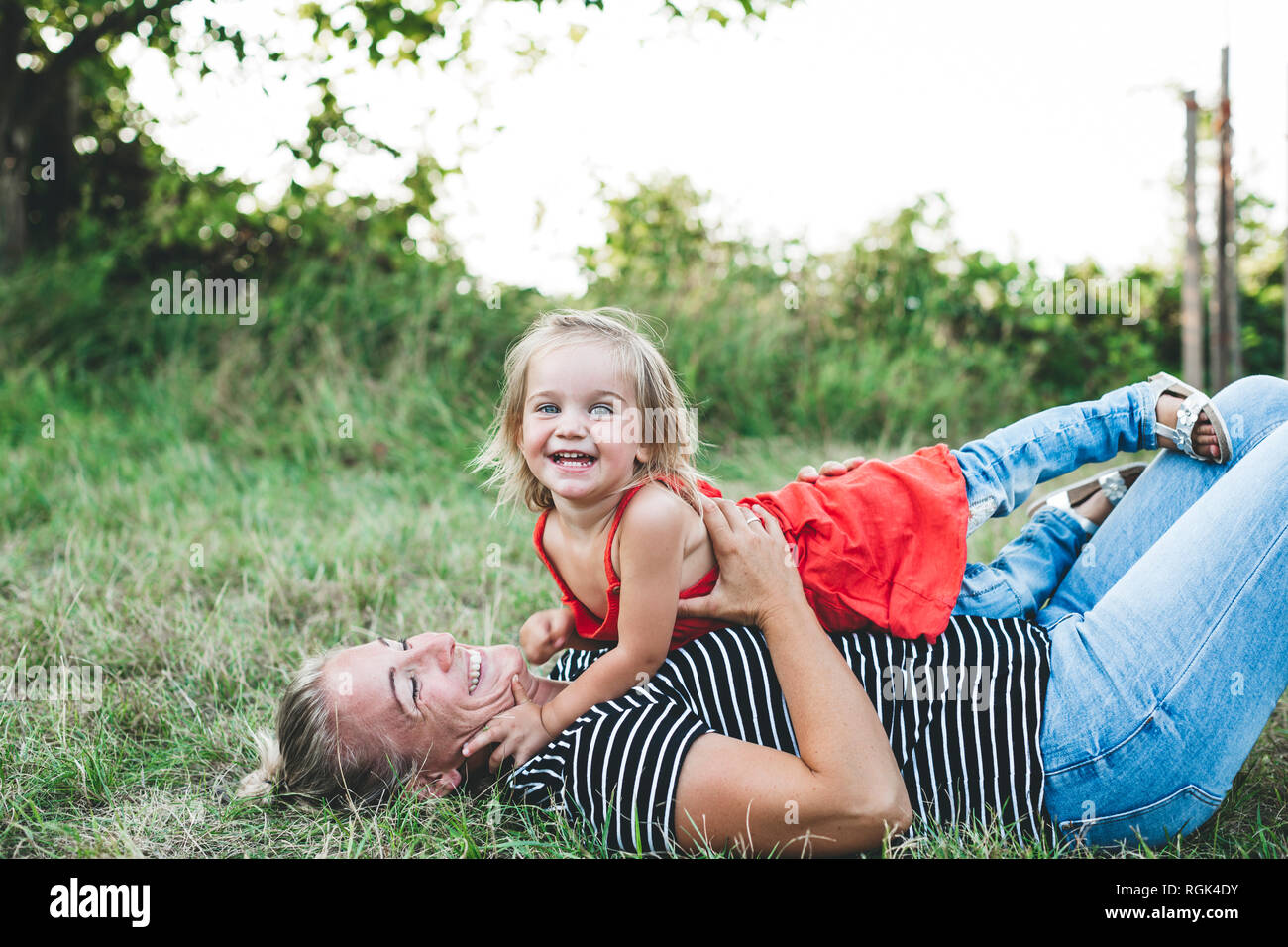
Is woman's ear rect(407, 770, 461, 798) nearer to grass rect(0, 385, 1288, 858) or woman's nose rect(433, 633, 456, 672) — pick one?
grass rect(0, 385, 1288, 858)

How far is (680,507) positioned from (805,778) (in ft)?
1.81

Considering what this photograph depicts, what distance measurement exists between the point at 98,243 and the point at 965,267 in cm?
640

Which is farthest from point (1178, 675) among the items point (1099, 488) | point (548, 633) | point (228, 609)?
point (228, 609)

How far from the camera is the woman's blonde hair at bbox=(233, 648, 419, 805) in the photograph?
183cm

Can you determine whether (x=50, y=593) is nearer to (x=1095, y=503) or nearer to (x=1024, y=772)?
(x=1024, y=772)

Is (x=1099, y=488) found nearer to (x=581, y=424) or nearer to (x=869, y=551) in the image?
(x=869, y=551)

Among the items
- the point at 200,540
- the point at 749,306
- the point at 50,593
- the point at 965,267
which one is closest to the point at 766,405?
the point at 749,306

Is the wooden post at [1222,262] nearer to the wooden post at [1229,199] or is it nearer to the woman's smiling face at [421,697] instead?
the wooden post at [1229,199]

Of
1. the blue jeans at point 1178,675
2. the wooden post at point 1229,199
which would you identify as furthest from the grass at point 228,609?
the wooden post at point 1229,199

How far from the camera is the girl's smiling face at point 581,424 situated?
185cm

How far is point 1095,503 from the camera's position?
2.34 m

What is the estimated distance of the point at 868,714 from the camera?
1.65 m

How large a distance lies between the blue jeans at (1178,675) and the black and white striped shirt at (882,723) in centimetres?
6

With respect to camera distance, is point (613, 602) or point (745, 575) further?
point (613, 602)
